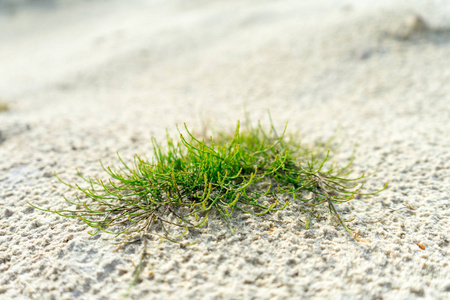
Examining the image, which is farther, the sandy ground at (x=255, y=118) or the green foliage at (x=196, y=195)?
the green foliage at (x=196, y=195)

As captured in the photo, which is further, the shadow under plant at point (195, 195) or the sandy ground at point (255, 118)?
the shadow under plant at point (195, 195)

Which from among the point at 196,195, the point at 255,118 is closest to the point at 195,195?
the point at 196,195

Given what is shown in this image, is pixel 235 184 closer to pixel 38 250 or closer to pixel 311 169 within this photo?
pixel 311 169

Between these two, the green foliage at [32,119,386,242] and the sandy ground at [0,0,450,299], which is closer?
the sandy ground at [0,0,450,299]

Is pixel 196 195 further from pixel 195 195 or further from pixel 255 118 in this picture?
pixel 255 118

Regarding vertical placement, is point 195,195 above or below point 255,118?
below

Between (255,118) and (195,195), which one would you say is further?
(255,118)

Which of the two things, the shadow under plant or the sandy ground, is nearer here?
the sandy ground

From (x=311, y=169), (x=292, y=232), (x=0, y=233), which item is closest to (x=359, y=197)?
(x=311, y=169)
